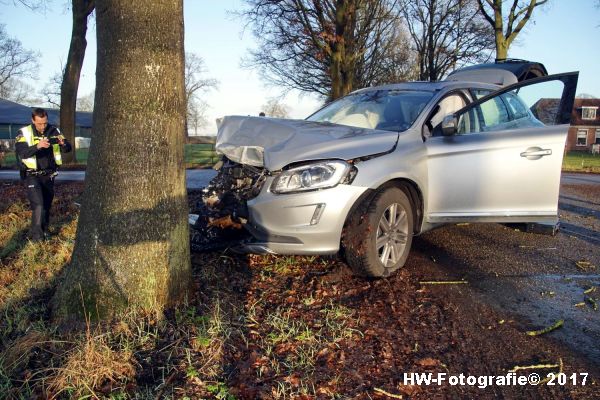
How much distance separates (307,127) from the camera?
14.7 ft

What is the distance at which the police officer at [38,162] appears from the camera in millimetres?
5773

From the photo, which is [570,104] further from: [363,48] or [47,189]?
[363,48]

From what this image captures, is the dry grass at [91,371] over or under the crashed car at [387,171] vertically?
under

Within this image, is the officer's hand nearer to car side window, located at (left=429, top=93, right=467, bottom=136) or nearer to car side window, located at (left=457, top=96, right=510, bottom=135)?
car side window, located at (left=429, top=93, right=467, bottom=136)

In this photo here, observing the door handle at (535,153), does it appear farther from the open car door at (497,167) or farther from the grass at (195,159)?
the grass at (195,159)

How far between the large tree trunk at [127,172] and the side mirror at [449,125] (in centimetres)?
257

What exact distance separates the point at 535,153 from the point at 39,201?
5712mm

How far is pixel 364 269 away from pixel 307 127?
1478 millimetres

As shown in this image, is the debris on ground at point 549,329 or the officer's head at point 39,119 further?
the officer's head at point 39,119

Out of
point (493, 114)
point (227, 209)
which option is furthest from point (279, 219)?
point (493, 114)

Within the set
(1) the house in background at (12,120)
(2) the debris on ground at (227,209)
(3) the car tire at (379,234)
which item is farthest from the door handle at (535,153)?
(1) the house in background at (12,120)

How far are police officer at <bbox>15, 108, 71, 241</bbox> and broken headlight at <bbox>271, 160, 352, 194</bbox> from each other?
3.55m

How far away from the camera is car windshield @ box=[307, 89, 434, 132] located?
4773 millimetres

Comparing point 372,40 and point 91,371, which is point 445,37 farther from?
point 91,371
